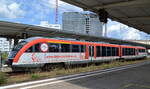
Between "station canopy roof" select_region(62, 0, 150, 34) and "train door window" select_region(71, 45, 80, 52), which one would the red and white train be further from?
"station canopy roof" select_region(62, 0, 150, 34)

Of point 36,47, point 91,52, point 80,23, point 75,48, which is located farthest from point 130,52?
point 36,47

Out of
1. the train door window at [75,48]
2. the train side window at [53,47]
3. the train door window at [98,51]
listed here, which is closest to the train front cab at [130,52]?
the train door window at [98,51]

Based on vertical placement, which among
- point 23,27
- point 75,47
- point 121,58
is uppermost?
point 23,27

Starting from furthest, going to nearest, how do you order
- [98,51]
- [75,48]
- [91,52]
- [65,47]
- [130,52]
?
1. [130,52]
2. [98,51]
3. [91,52]
4. [75,48]
5. [65,47]

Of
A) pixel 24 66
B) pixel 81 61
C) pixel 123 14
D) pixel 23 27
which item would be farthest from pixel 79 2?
pixel 23 27

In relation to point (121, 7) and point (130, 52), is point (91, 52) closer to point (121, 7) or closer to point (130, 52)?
point (121, 7)

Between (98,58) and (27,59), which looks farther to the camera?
(98,58)

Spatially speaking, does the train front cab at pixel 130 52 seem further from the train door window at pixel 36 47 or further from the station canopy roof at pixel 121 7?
the train door window at pixel 36 47

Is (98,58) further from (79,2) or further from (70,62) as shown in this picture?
(79,2)

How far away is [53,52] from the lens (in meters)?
15.2

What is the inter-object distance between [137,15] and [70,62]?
23.5ft

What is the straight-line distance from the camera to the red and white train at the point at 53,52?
13258mm

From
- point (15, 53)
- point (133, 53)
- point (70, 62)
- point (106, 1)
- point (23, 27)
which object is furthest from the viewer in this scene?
point (133, 53)

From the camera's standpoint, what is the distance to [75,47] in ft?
57.2
